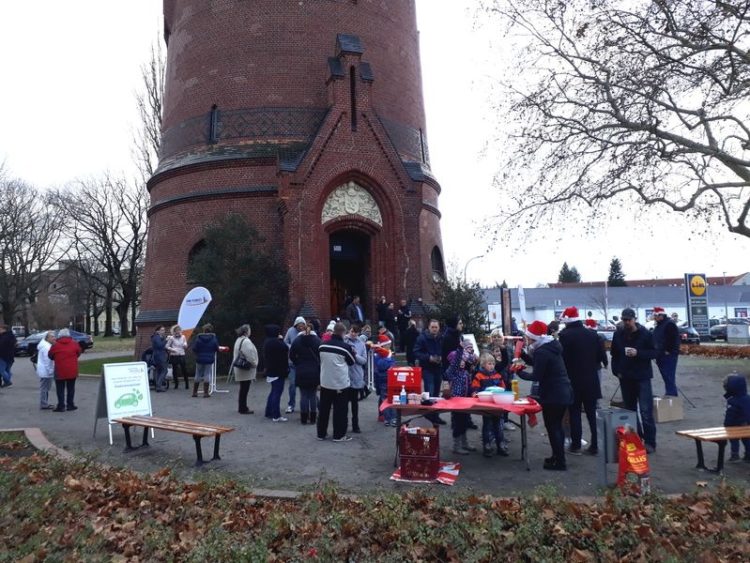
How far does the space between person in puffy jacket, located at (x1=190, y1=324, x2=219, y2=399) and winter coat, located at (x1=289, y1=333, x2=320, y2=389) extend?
4544 mm

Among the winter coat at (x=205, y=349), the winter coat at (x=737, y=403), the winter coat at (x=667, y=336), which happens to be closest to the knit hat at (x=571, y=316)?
the winter coat at (x=737, y=403)

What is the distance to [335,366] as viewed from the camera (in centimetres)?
980

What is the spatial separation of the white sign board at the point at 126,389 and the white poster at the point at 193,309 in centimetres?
667

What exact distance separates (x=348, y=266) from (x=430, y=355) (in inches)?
563

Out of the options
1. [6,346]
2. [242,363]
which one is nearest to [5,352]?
[6,346]

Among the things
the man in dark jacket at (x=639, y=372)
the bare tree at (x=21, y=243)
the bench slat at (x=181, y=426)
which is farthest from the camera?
the bare tree at (x=21, y=243)

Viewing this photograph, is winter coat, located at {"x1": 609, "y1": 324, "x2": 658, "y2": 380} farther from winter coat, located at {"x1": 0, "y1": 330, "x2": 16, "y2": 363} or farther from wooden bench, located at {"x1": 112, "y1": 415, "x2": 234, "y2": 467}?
winter coat, located at {"x1": 0, "y1": 330, "x2": 16, "y2": 363}

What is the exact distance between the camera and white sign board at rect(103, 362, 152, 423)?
10.1 metres

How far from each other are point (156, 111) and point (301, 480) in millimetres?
37899

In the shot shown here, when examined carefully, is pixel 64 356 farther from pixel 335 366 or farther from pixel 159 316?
pixel 159 316

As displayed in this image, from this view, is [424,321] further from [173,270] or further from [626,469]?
[626,469]

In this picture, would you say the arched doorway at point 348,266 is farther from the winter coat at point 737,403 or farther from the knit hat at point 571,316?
the winter coat at point 737,403

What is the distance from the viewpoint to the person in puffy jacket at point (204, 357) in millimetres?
14711

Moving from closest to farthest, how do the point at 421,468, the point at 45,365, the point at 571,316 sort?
1. the point at 421,468
2. the point at 571,316
3. the point at 45,365
